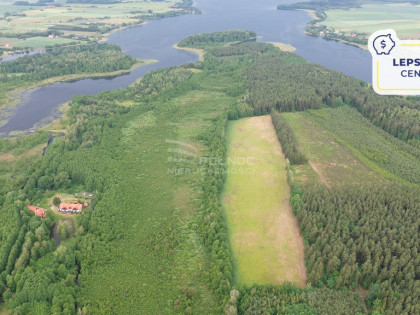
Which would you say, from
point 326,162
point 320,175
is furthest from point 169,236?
point 326,162

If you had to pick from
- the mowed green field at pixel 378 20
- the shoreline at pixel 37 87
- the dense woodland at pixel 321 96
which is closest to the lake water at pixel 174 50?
the shoreline at pixel 37 87

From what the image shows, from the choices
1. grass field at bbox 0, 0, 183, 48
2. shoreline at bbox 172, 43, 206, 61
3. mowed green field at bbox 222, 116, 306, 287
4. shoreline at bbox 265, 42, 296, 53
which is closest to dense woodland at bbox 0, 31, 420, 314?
mowed green field at bbox 222, 116, 306, 287

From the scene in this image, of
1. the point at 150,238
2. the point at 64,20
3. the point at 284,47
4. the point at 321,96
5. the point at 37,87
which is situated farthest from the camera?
the point at 64,20

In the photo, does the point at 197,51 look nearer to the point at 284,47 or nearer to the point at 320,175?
the point at 284,47

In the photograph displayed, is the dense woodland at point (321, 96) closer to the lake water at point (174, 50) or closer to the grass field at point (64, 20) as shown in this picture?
the lake water at point (174, 50)

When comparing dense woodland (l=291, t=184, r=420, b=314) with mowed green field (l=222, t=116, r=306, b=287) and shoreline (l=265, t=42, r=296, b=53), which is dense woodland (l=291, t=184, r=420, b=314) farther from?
shoreline (l=265, t=42, r=296, b=53)
